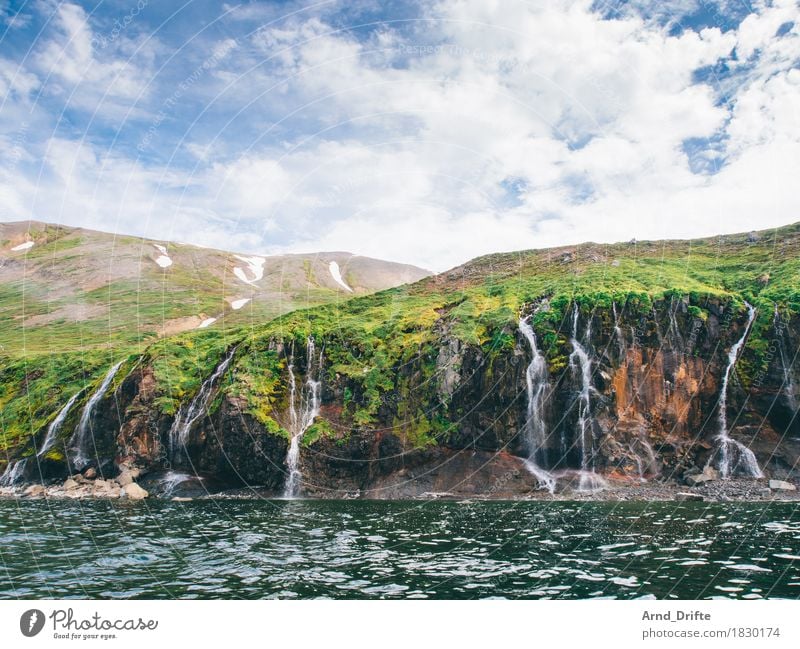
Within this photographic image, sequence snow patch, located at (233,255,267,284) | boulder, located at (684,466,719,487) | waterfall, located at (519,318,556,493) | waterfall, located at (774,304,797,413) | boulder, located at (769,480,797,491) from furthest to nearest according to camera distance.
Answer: snow patch, located at (233,255,267,284) → waterfall, located at (519,318,556,493) → waterfall, located at (774,304,797,413) → boulder, located at (684,466,719,487) → boulder, located at (769,480,797,491)

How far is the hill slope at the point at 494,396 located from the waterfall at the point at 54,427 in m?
0.90

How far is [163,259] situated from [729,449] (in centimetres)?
16320

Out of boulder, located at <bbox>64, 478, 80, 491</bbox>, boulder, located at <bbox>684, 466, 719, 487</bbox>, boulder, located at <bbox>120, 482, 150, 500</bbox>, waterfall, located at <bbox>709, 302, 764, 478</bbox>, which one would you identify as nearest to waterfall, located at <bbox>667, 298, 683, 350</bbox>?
waterfall, located at <bbox>709, 302, 764, 478</bbox>

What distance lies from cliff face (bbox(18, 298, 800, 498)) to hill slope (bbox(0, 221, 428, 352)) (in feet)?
186

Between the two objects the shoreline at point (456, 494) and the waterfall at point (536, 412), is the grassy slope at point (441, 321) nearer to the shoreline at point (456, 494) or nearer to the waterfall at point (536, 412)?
the waterfall at point (536, 412)

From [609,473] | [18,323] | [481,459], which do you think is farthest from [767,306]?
[18,323]

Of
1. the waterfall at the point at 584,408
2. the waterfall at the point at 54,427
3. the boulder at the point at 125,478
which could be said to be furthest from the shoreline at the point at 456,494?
the waterfall at the point at 54,427

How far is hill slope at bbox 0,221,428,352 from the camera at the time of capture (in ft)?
352

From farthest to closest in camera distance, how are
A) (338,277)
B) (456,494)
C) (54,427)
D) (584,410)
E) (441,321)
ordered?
(338,277) < (441,321) < (54,427) < (584,410) < (456,494)

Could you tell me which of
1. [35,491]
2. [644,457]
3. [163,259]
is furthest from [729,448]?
[163,259]

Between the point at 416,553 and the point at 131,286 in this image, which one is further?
the point at 131,286

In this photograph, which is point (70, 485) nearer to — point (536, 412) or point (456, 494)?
point (456, 494)

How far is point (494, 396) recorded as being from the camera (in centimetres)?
4484

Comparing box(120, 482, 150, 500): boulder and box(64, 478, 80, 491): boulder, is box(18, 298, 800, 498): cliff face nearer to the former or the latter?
box(64, 478, 80, 491): boulder
